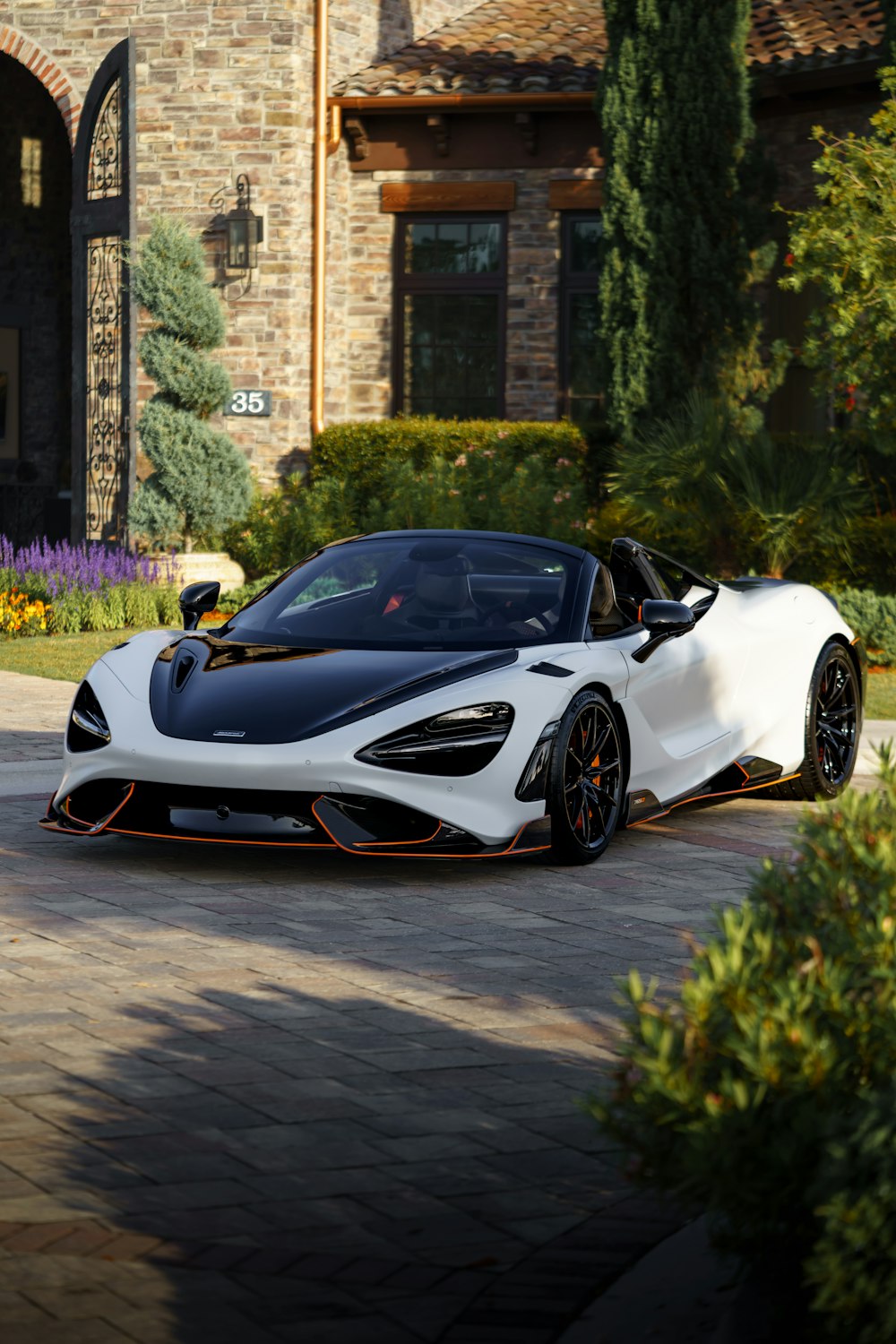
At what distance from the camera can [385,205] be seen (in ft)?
73.7

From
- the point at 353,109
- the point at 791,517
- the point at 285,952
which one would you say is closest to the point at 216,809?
the point at 285,952

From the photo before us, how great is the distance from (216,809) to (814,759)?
3366 millimetres

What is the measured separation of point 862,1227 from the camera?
2.85 m

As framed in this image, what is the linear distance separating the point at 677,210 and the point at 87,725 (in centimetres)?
1290

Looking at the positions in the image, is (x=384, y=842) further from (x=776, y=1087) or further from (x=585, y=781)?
(x=776, y=1087)

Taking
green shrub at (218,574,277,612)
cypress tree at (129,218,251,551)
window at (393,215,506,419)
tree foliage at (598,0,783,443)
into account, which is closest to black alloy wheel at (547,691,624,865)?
green shrub at (218,574,277,612)

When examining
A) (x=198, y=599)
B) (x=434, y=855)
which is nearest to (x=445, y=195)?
(x=198, y=599)

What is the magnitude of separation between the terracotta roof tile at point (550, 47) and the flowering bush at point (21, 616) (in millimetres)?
7411

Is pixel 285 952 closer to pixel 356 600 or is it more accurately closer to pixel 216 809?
pixel 216 809

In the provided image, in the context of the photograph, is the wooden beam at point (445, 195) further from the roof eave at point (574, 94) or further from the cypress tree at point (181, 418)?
the cypress tree at point (181, 418)

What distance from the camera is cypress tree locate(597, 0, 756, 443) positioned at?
1931 cm

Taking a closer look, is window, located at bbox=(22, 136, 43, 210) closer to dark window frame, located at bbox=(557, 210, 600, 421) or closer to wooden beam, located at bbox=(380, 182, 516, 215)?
wooden beam, located at bbox=(380, 182, 516, 215)

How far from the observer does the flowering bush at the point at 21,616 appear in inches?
687

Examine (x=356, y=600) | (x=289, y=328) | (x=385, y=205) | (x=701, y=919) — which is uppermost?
(x=385, y=205)
